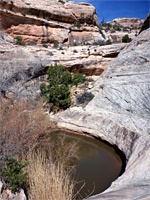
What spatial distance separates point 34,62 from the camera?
12.9 metres

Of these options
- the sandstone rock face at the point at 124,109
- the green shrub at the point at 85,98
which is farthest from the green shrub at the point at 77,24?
the green shrub at the point at 85,98

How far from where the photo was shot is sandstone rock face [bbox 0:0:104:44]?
18.6m

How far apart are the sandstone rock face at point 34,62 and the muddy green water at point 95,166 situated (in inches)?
249

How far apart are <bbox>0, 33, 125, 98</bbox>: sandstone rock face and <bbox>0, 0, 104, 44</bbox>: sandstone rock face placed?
579 centimetres

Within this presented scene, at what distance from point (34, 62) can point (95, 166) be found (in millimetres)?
11519

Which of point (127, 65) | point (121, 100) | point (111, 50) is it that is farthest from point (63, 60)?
point (121, 100)

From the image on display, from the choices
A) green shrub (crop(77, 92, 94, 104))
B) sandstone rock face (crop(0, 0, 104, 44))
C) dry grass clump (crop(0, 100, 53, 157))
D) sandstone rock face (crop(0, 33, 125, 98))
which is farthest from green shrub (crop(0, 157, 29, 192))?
sandstone rock face (crop(0, 0, 104, 44))

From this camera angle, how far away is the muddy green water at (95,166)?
3.32 m

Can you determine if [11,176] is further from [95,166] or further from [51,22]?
[51,22]

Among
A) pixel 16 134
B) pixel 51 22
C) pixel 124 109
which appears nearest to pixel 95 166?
pixel 16 134

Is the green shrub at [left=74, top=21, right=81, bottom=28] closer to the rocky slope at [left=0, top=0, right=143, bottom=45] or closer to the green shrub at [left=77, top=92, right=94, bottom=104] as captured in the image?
the rocky slope at [left=0, top=0, right=143, bottom=45]

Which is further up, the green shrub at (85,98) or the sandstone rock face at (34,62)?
the sandstone rock face at (34,62)

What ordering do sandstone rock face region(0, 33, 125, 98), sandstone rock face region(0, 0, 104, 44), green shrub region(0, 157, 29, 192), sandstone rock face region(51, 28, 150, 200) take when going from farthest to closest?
sandstone rock face region(0, 0, 104, 44) < sandstone rock face region(0, 33, 125, 98) < sandstone rock face region(51, 28, 150, 200) < green shrub region(0, 157, 29, 192)

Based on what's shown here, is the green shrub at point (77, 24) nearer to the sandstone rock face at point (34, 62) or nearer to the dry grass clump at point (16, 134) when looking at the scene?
the sandstone rock face at point (34, 62)
